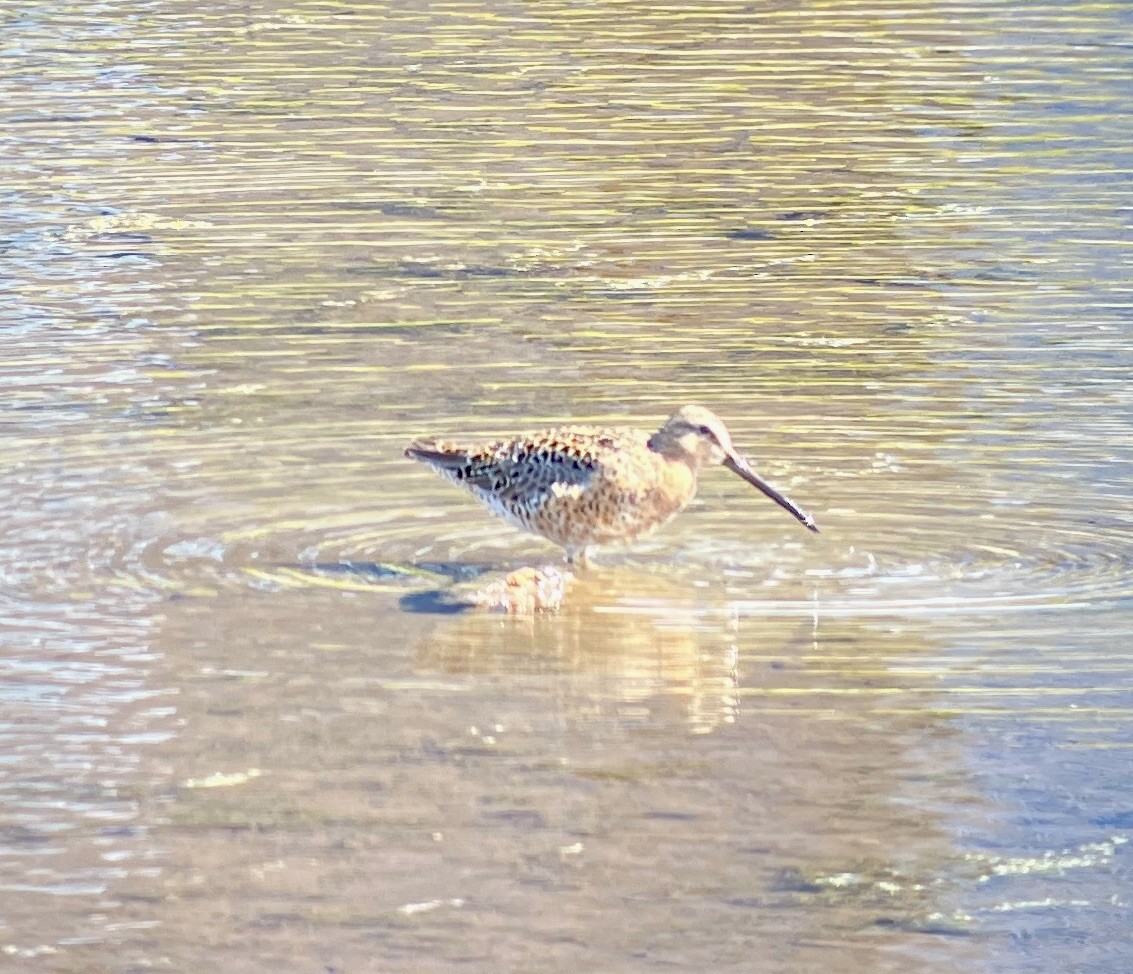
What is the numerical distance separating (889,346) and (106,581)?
458 cm

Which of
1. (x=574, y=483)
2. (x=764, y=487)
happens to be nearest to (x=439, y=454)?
(x=574, y=483)

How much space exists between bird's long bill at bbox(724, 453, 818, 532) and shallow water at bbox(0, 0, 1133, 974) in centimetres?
12

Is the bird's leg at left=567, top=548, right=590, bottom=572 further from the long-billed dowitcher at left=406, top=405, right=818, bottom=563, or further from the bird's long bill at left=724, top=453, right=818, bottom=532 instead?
the bird's long bill at left=724, top=453, right=818, bottom=532

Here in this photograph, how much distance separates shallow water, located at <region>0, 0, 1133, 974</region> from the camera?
20.7 feet

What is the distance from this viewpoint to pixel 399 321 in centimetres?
1260

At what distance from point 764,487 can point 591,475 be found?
2.30 ft

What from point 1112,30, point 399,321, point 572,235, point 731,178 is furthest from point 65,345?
point 1112,30

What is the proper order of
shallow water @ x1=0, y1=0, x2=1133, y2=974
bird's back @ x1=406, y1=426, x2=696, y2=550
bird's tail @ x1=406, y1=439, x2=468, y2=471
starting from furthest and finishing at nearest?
bird's tail @ x1=406, y1=439, x2=468, y2=471
bird's back @ x1=406, y1=426, x2=696, y2=550
shallow water @ x1=0, y1=0, x2=1133, y2=974

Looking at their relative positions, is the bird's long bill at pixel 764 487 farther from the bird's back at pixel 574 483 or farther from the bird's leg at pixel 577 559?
the bird's leg at pixel 577 559

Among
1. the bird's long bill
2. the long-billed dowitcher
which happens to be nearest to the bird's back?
the long-billed dowitcher

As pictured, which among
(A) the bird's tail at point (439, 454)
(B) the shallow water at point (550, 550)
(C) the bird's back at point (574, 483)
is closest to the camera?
(B) the shallow water at point (550, 550)

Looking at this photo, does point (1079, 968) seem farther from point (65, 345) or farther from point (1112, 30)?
point (1112, 30)

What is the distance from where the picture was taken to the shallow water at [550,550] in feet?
20.7

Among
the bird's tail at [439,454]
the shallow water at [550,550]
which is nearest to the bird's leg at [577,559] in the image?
the shallow water at [550,550]
